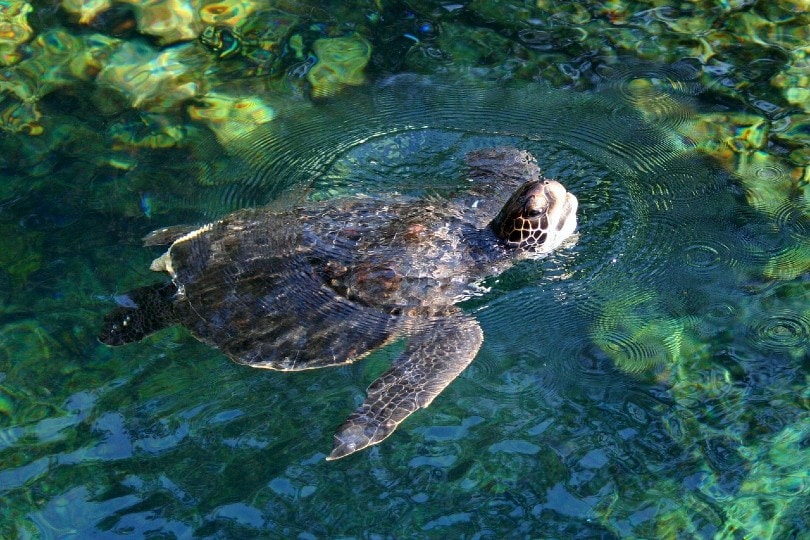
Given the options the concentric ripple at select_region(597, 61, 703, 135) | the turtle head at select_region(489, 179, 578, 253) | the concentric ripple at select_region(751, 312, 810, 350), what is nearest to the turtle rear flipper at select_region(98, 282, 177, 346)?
the turtle head at select_region(489, 179, 578, 253)

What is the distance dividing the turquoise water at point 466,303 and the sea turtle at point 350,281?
0.16 m

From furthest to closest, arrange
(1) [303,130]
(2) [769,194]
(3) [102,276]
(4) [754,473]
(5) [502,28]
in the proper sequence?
(5) [502,28], (1) [303,130], (2) [769,194], (3) [102,276], (4) [754,473]

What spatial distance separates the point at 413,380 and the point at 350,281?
0.89m

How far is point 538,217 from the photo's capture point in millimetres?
5625

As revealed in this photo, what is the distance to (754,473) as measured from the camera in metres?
4.61

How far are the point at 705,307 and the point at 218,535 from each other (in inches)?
138

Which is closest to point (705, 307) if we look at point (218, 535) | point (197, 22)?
point (218, 535)

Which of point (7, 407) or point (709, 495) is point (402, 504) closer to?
point (709, 495)

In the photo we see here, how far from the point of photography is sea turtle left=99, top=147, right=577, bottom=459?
5094 mm

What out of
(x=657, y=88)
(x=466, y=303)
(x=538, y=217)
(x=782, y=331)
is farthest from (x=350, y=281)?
(x=657, y=88)

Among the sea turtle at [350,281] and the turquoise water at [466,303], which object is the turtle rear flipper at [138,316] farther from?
the turquoise water at [466,303]

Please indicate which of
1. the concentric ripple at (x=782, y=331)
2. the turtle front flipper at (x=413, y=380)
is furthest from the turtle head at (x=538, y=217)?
the concentric ripple at (x=782, y=331)

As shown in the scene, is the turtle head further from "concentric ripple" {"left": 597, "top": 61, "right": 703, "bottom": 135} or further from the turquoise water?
"concentric ripple" {"left": 597, "top": 61, "right": 703, "bottom": 135}

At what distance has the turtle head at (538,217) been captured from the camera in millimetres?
5648
